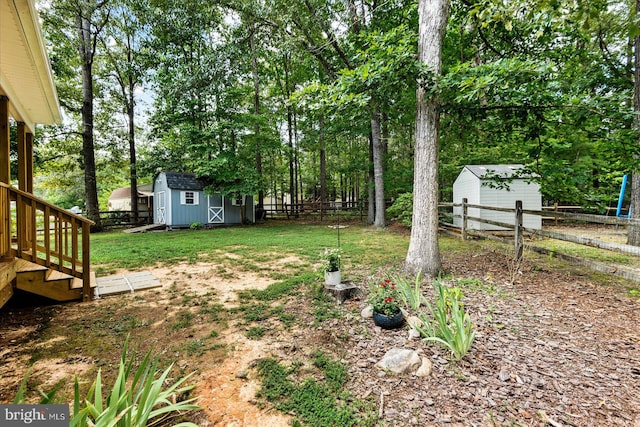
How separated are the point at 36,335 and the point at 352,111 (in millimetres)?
4703

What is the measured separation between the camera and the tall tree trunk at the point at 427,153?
3939 mm

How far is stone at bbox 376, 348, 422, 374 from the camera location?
2.13m

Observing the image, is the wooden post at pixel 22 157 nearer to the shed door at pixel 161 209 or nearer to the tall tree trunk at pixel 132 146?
the shed door at pixel 161 209

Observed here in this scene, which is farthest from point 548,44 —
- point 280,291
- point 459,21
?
point 280,291

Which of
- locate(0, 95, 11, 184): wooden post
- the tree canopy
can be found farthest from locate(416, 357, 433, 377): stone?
locate(0, 95, 11, 184): wooden post

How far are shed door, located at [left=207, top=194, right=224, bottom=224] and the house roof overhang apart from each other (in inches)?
347

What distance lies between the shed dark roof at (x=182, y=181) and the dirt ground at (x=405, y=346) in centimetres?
1005

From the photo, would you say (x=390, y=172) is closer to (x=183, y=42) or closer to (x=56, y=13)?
(x=183, y=42)

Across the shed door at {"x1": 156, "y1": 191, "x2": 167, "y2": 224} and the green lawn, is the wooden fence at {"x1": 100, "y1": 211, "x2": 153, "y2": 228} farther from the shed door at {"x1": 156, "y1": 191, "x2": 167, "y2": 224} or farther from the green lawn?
the green lawn

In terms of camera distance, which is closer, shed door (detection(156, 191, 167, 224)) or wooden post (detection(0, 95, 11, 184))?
wooden post (detection(0, 95, 11, 184))

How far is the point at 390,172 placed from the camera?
13.0 metres

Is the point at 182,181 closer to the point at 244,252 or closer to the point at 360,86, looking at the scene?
the point at 244,252

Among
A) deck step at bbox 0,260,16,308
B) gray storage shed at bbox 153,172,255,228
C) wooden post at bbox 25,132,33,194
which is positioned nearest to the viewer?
deck step at bbox 0,260,16,308

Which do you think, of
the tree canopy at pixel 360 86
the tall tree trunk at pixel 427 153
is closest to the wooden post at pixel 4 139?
the tree canopy at pixel 360 86
